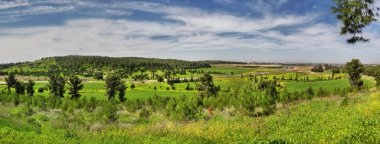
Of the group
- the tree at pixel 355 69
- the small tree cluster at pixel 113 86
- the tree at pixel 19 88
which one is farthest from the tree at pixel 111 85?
the tree at pixel 355 69

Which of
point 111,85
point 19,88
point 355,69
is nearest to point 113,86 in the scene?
point 111,85

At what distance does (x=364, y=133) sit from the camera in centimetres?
1178

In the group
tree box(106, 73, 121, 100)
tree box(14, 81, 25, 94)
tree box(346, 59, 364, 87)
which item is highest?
tree box(346, 59, 364, 87)

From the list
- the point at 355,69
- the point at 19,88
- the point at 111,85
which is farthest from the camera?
the point at 19,88

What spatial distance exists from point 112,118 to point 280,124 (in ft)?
92.1

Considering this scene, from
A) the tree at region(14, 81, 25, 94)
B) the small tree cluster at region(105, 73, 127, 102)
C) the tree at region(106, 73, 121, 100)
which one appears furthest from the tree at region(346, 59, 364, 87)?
the tree at region(14, 81, 25, 94)

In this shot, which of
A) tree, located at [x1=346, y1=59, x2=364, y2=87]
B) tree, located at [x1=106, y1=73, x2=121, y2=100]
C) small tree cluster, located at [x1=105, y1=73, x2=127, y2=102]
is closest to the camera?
tree, located at [x1=346, y1=59, x2=364, y2=87]

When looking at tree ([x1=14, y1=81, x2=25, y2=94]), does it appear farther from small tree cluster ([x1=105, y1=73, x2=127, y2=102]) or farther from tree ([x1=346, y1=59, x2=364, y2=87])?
tree ([x1=346, y1=59, x2=364, y2=87])

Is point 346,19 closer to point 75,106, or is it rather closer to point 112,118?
point 112,118

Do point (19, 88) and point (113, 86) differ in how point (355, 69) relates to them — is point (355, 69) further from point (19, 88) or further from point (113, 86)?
point (19, 88)

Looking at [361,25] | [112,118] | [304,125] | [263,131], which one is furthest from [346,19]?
[112,118]

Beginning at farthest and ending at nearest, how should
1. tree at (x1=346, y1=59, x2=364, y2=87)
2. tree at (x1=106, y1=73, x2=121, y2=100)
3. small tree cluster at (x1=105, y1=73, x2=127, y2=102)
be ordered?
tree at (x1=106, y1=73, x2=121, y2=100) < small tree cluster at (x1=105, y1=73, x2=127, y2=102) < tree at (x1=346, y1=59, x2=364, y2=87)

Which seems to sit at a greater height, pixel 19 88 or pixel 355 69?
pixel 355 69

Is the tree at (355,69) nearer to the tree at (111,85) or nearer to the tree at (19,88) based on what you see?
the tree at (111,85)
